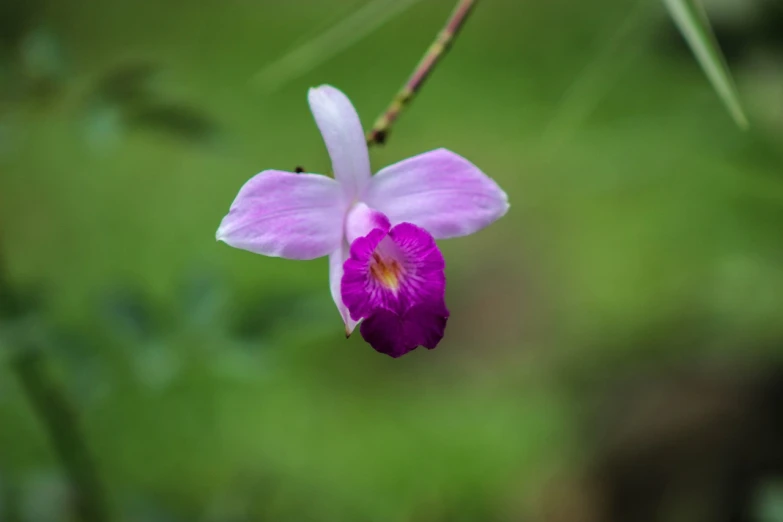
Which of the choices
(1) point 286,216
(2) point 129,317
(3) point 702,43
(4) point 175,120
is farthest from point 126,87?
(3) point 702,43

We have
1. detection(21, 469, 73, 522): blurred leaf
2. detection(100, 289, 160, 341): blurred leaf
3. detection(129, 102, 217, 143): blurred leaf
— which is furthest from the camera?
detection(21, 469, 73, 522): blurred leaf

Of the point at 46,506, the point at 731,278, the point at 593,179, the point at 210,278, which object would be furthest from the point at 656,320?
the point at 46,506

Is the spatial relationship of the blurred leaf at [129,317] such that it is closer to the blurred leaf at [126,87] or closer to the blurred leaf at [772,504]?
the blurred leaf at [126,87]

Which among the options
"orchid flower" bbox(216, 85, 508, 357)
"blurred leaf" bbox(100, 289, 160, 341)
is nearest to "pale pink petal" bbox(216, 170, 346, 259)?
"orchid flower" bbox(216, 85, 508, 357)

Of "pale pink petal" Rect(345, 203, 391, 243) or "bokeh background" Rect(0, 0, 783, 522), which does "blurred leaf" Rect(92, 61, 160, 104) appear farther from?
"pale pink petal" Rect(345, 203, 391, 243)

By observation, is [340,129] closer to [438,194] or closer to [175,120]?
[438,194]

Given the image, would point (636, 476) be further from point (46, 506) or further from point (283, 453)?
point (46, 506)
